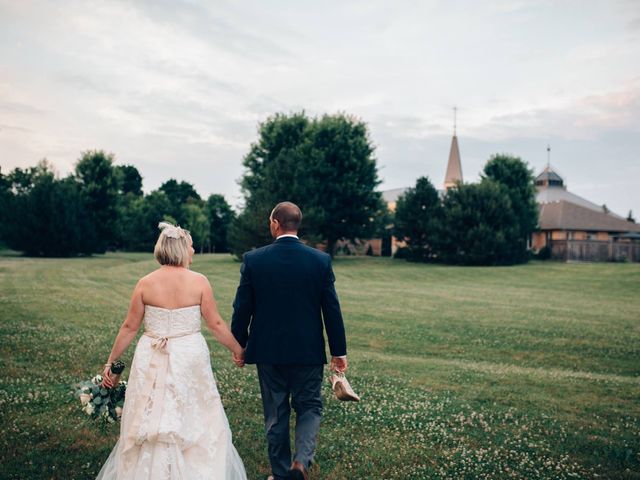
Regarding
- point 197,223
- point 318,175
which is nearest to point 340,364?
point 318,175

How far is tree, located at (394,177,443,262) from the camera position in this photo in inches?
2196

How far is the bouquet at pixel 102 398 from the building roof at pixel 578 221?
68.0 m

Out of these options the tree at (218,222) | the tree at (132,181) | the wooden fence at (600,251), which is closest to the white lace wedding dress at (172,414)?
the wooden fence at (600,251)

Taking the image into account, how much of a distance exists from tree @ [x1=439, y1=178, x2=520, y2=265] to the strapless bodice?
49.7 metres

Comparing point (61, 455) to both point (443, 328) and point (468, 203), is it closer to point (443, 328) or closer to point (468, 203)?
point (443, 328)

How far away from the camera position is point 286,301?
5.30m

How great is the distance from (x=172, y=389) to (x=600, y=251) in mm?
61478

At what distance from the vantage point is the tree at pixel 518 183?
204ft

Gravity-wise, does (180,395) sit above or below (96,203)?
below

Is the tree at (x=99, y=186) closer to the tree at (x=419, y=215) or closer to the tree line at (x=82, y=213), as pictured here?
the tree line at (x=82, y=213)

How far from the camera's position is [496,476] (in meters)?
5.89

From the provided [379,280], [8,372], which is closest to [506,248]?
[379,280]

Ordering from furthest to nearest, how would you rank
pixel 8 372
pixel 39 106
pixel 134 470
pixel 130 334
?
pixel 39 106, pixel 8 372, pixel 130 334, pixel 134 470

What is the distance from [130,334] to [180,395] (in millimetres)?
796
